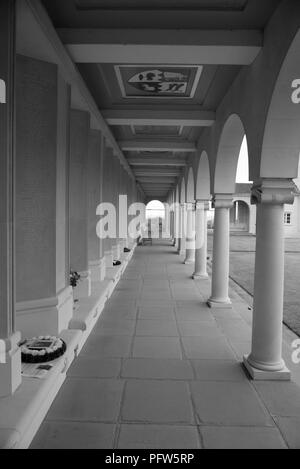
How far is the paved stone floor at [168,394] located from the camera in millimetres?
4230

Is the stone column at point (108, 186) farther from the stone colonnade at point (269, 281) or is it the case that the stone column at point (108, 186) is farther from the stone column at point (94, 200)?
the stone colonnade at point (269, 281)

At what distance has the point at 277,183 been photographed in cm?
573

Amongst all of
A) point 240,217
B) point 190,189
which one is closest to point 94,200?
point 190,189

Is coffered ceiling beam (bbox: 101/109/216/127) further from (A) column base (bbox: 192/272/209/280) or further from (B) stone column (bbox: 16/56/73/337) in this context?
(A) column base (bbox: 192/272/209/280)

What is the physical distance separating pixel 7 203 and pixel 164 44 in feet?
10.4

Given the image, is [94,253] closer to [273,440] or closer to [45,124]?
[45,124]

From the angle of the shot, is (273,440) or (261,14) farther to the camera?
(261,14)

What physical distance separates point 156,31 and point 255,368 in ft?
16.9

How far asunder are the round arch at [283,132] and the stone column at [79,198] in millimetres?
4535

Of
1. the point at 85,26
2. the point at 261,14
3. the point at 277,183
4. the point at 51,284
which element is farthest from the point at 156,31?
the point at 51,284

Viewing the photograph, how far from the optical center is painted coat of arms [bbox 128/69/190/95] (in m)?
Answer: 7.15

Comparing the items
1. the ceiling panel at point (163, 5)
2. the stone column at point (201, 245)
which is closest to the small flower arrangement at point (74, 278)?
the ceiling panel at point (163, 5)

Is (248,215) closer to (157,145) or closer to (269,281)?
(157,145)

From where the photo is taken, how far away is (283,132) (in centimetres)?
557
